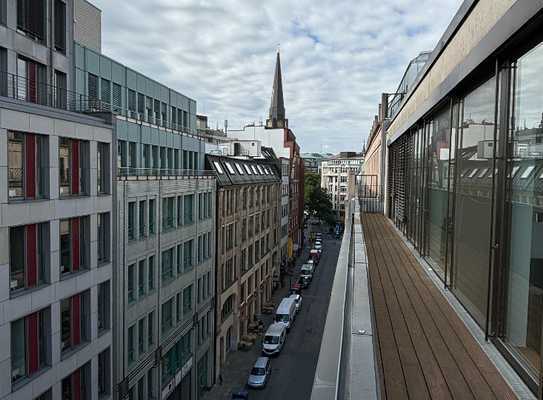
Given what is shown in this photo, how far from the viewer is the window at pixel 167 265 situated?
74.9ft

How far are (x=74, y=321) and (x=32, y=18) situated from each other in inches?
430

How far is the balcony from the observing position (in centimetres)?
269

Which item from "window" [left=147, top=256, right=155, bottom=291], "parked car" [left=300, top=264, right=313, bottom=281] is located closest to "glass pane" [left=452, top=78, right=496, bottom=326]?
"window" [left=147, top=256, right=155, bottom=291]

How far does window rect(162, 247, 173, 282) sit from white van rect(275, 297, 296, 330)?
14.8 m

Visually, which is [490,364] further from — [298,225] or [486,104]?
[298,225]

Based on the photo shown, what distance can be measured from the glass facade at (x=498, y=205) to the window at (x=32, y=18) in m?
15.0

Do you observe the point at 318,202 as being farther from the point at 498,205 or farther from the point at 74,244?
the point at 498,205

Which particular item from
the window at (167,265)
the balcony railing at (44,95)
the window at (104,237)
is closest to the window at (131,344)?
the window at (167,265)

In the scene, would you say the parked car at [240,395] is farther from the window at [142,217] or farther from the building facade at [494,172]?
the building facade at [494,172]

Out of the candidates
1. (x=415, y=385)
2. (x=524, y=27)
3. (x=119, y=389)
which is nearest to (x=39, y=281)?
(x=119, y=389)

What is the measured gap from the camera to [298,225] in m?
70.8

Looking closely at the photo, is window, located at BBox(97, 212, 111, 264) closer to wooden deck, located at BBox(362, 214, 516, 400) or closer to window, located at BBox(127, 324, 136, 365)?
window, located at BBox(127, 324, 136, 365)

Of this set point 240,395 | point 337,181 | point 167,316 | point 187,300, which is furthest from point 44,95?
point 337,181

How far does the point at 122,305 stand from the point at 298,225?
53159 millimetres
